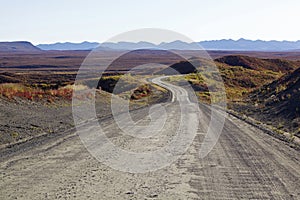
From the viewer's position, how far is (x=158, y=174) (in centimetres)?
1016

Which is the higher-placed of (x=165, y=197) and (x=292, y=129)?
(x=165, y=197)

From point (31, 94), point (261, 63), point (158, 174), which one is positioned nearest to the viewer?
point (158, 174)

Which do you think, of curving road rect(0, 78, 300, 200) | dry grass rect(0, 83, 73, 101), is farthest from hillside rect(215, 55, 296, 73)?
curving road rect(0, 78, 300, 200)

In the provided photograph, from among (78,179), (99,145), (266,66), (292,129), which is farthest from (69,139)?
(266,66)

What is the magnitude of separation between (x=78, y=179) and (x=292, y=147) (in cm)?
844

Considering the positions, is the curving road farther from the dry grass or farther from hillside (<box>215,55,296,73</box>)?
hillside (<box>215,55,296,73</box>)

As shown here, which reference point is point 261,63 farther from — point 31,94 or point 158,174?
point 158,174

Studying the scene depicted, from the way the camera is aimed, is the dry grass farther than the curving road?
Yes

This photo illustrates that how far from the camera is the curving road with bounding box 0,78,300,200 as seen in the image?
8.48 m

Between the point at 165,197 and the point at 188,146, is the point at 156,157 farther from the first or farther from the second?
the point at 165,197

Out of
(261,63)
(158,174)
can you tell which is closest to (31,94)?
(158,174)

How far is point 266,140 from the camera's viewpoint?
618 inches

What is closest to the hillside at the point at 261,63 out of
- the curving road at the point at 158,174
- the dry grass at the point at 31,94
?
the dry grass at the point at 31,94

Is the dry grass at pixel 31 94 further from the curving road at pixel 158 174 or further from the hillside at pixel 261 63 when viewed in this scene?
the hillside at pixel 261 63
